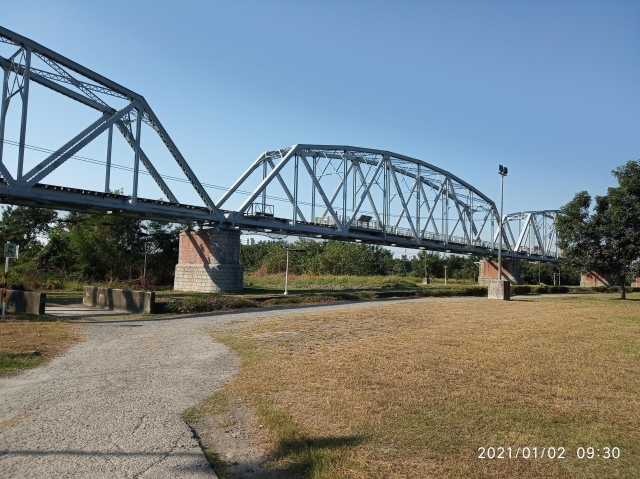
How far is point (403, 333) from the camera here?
1484 centimetres

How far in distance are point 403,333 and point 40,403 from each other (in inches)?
405

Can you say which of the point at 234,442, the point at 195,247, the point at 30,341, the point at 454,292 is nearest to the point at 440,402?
the point at 234,442

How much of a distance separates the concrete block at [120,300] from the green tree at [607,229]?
1303 inches

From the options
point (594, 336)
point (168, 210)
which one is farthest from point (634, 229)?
point (168, 210)

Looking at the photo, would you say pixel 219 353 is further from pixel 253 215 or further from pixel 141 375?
pixel 253 215

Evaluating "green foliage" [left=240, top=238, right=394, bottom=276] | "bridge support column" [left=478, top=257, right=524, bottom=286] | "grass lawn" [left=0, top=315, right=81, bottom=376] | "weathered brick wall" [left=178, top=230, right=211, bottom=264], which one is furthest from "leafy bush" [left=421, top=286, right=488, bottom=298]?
"bridge support column" [left=478, top=257, right=524, bottom=286]

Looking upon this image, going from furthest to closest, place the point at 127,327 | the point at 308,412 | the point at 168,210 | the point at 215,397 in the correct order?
1. the point at 168,210
2. the point at 127,327
3. the point at 215,397
4. the point at 308,412

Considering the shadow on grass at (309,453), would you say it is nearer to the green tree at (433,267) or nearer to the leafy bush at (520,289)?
the leafy bush at (520,289)

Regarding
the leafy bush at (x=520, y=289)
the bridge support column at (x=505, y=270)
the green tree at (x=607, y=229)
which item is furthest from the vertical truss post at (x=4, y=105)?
the bridge support column at (x=505, y=270)

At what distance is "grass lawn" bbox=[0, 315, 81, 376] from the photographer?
9539 millimetres

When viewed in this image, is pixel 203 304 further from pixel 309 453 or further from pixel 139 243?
pixel 139 243

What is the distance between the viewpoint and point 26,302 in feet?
63.8

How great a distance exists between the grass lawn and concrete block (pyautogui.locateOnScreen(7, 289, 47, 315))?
46.8 inches

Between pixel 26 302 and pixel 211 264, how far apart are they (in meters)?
18.8
